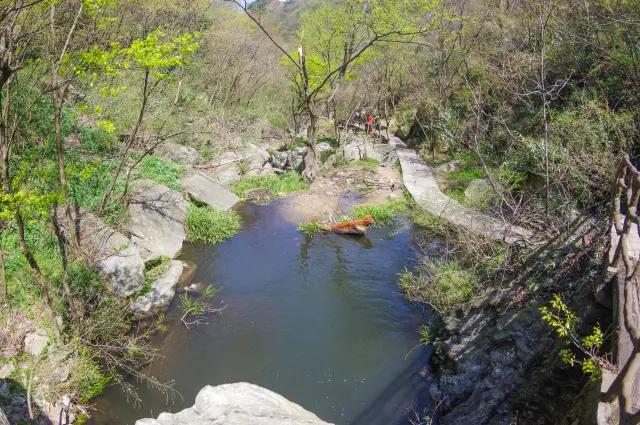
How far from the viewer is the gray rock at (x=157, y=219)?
9.90 metres

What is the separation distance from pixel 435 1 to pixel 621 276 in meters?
12.3

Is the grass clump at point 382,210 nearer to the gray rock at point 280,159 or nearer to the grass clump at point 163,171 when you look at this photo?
the gray rock at point 280,159

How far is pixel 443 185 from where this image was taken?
48.0 feet

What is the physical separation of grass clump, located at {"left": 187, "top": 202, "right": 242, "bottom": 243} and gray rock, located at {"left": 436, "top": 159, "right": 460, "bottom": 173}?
8.20 meters

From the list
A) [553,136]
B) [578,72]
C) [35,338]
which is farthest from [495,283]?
[578,72]

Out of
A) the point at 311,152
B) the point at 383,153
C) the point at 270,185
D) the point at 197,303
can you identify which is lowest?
the point at 197,303

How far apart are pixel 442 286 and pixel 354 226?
3844mm

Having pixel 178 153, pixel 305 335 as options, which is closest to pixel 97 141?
pixel 178 153

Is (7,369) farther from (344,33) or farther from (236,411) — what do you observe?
(344,33)

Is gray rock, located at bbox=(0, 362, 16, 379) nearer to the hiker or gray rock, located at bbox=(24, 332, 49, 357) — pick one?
gray rock, located at bbox=(24, 332, 49, 357)

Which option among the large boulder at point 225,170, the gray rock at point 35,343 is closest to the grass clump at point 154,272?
the gray rock at point 35,343

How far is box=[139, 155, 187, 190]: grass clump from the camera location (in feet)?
39.9

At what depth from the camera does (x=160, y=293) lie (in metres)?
8.31

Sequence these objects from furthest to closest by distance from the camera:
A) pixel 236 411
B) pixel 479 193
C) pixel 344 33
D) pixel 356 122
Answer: pixel 356 122, pixel 344 33, pixel 479 193, pixel 236 411
